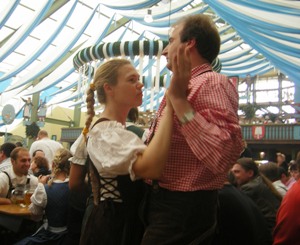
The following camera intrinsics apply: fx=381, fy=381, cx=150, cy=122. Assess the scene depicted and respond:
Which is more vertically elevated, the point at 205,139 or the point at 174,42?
the point at 174,42

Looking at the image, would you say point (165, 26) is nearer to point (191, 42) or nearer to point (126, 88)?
point (126, 88)

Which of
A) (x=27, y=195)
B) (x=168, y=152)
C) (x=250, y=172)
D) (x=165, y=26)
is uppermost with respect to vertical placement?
(x=165, y=26)

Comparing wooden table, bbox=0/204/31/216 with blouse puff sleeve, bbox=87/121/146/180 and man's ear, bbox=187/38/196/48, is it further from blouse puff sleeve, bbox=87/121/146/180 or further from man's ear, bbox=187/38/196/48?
man's ear, bbox=187/38/196/48

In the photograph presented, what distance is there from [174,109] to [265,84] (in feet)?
56.3

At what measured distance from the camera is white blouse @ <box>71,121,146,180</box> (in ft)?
3.07

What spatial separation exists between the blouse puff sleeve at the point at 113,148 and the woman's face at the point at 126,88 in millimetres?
129

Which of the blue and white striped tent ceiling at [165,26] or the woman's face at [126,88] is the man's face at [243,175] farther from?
the blue and white striped tent ceiling at [165,26]

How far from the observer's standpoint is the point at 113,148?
970 millimetres

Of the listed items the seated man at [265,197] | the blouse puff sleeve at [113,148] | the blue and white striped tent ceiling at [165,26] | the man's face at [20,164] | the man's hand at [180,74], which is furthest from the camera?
the blue and white striped tent ceiling at [165,26]

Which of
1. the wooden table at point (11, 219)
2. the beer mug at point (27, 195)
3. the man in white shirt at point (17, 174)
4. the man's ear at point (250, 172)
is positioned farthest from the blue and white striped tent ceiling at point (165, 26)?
the wooden table at point (11, 219)

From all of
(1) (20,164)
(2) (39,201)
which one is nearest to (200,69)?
(2) (39,201)

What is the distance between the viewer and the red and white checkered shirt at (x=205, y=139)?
83 cm

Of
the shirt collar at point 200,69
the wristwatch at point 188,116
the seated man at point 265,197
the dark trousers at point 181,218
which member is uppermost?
the shirt collar at point 200,69

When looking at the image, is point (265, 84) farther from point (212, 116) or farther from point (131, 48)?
point (212, 116)
